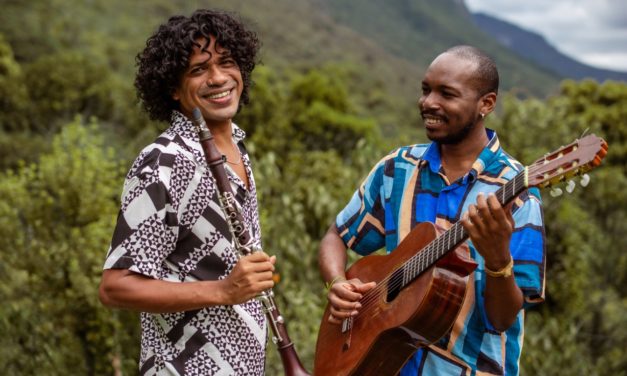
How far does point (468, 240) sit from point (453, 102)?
54 cm

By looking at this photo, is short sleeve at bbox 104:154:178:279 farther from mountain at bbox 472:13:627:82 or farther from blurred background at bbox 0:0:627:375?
mountain at bbox 472:13:627:82

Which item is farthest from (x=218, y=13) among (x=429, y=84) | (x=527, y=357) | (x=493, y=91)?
(x=527, y=357)

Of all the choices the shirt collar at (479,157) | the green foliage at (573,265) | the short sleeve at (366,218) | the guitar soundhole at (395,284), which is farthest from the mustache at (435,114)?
the green foliage at (573,265)

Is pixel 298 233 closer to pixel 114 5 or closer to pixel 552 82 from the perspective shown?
pixel 114 5

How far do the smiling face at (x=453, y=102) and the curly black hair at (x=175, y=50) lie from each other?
0.75 m

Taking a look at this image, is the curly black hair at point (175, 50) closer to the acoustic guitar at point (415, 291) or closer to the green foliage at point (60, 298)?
the acoustic guitar at point (415, 291)

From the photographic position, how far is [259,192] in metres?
6.96

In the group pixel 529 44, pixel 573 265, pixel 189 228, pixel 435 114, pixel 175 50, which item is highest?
pixel 529 44

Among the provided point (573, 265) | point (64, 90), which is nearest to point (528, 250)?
point (573, 265)

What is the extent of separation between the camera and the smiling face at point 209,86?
2779 millimetres

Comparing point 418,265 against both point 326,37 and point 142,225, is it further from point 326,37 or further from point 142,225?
point 326,37

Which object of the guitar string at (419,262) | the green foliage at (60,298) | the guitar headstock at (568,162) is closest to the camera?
the guitar headstock at (568,162)

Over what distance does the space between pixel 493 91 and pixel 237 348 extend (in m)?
1.41

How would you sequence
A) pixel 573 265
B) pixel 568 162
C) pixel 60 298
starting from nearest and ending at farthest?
pixel 568 162 → pixel 60 298 → pixel 573 265
